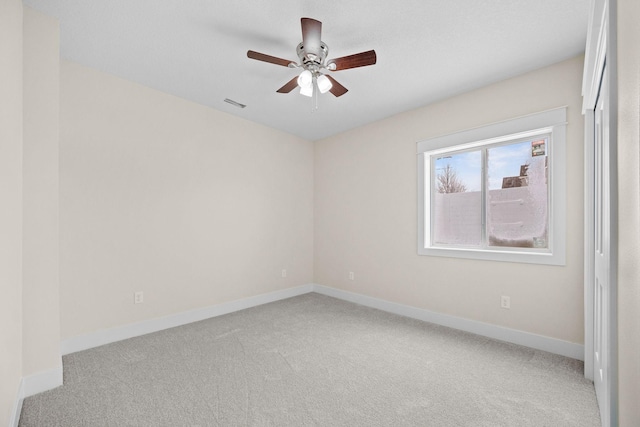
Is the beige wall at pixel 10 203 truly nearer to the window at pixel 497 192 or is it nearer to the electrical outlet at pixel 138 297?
the electrical outlet at pixel 138 297

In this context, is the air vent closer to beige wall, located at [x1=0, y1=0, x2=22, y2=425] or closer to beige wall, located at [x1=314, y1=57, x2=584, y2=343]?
beige wall, located at [x1=314, y1=57, x2=584, y2=343]

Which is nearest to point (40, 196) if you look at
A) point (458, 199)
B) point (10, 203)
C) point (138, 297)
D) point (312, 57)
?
point (10, 203)

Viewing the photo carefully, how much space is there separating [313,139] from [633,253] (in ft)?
14.2

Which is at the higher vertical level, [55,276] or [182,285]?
[55,276]

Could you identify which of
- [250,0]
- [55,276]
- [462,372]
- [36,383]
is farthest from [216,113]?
[462,372]

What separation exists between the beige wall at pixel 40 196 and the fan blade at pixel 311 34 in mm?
1769

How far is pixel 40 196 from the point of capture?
1.99 metres

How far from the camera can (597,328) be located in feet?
6.53

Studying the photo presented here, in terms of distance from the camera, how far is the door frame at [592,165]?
0.94 metres

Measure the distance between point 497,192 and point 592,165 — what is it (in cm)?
91

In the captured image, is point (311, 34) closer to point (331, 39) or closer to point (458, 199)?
point (331, 39)

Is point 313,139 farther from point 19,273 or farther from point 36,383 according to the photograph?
point 36,383

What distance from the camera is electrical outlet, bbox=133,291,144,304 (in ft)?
9.69

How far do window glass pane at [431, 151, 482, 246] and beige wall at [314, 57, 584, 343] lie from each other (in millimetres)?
272
